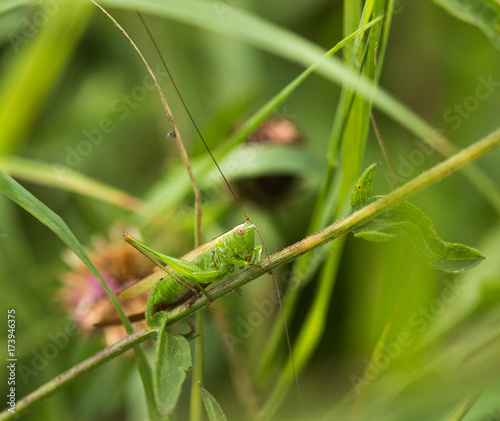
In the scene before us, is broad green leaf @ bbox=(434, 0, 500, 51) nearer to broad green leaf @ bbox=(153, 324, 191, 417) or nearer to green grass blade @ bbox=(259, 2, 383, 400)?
green grass blade @ bbox=(259, 2, 383, 400)

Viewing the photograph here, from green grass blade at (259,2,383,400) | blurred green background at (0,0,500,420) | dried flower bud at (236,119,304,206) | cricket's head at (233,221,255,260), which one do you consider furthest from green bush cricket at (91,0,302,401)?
dried flower bud at (236,119,304,206)

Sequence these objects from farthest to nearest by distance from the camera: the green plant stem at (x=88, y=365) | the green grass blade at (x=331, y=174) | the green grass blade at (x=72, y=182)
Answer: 1. the green grass blade at (x=72, y=182)
2. the green grass blade at (x=331, y=174)
3. the green plant stem at (x=88, y=365)

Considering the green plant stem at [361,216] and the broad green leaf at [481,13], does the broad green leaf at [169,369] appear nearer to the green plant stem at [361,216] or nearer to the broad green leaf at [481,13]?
the green plant stem at [361,216]

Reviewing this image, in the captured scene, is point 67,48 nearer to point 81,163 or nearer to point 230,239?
point 81,163

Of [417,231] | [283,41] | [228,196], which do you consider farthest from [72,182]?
[417,231]

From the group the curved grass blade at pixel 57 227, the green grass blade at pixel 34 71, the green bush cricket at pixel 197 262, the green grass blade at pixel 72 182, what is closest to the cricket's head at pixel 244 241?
the green bush cricket at pixel 197 262
